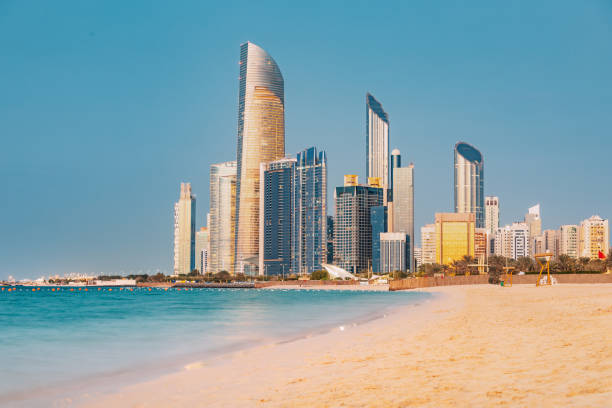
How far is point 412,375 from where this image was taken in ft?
36.5

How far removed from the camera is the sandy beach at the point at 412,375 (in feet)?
28.7

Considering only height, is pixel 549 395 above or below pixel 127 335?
above

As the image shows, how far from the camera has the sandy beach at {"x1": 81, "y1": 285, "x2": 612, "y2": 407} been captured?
873cm

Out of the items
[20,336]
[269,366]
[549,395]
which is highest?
[549,395]

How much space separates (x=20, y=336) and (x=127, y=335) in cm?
548

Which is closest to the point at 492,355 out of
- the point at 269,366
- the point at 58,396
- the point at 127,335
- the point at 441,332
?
the point at 269,366

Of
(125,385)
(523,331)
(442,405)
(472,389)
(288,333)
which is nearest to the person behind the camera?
(442,405)

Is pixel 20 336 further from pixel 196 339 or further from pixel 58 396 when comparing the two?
pixel 58 396

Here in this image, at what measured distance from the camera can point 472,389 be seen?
9.20 meters

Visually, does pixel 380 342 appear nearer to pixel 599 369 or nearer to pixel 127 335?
pixel 599 369

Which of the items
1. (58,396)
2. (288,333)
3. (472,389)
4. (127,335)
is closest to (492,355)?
(472,389)

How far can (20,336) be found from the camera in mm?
28344

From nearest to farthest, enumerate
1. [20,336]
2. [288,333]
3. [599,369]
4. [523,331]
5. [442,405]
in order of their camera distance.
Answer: [442,405]
[599,369]
[523,331]
[288,333]
[20,336]

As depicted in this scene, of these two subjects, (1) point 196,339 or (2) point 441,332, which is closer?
(2) point 441,332
